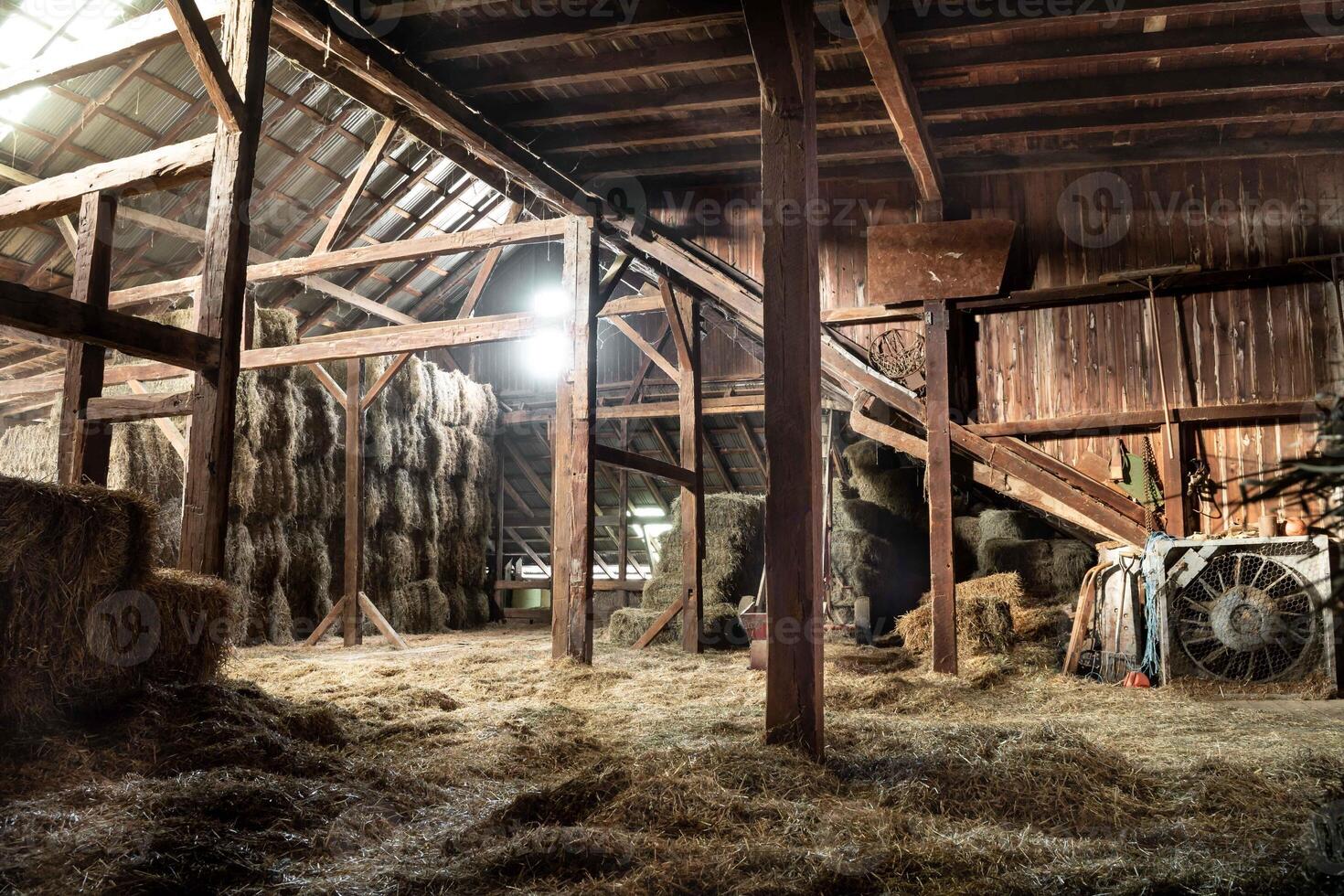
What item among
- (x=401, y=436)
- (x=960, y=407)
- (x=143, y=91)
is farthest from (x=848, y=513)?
(x=143, y=91)

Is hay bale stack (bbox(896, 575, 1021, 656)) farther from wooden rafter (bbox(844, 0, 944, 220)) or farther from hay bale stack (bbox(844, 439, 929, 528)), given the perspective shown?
wooden rafter (bbox(844, 0, 944, 220))

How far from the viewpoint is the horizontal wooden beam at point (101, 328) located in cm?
353

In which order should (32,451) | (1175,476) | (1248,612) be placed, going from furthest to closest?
(32,451)
(1175,476)
(1248,612)

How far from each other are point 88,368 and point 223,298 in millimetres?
931

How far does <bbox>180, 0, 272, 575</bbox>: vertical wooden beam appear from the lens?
14.5ft

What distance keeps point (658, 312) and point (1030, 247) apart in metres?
7.07

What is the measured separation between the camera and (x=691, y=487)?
9367 mm

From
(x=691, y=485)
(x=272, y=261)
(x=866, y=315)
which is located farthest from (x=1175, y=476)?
(x=272, y=261)

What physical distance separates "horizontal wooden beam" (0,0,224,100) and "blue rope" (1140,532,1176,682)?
6.69 m

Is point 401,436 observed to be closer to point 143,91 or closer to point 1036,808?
point 143,91

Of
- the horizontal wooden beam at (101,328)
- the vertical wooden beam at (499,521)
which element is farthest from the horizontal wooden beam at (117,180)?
the vertical wooden beam at (499,521)

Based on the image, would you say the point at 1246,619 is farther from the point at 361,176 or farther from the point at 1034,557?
the point at 361,176

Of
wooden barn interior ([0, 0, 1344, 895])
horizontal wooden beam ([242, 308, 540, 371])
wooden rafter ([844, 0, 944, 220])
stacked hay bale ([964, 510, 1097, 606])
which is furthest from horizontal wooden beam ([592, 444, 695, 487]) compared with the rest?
wooden rafter ([844, 0, 944, 220])
